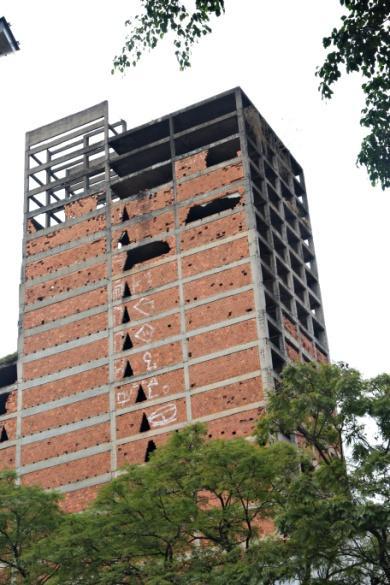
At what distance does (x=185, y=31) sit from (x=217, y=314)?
1252 inches

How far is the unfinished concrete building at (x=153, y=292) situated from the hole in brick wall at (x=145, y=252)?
0.12 m

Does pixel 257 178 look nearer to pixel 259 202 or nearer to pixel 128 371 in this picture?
pixel 259 202

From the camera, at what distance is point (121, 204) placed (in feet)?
188

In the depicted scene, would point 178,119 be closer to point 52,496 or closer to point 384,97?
point 52,496

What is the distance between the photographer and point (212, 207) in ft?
181

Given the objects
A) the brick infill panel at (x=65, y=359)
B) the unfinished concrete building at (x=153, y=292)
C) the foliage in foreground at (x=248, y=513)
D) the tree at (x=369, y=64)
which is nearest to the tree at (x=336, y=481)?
the foliage in foreground at (x=248, y=513)

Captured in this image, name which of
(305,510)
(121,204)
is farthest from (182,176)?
(305,510)

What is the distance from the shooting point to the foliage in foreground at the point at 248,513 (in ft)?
82.2

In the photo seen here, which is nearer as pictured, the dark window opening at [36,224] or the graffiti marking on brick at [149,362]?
the graffiti marking on brick at [149,362]

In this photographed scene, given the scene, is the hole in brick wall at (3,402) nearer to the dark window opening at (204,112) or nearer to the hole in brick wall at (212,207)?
the hole in brick wall at (212,207)

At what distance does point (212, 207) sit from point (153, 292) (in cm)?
599

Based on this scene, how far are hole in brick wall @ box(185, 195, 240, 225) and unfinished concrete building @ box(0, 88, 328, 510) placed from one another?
0.26ft

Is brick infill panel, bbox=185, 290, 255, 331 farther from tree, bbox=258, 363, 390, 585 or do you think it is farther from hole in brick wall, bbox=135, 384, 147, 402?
tree, bbox=258, 363, 390, 585

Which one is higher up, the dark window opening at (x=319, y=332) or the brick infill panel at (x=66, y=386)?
the dark window opening at (x=319, y=332)
